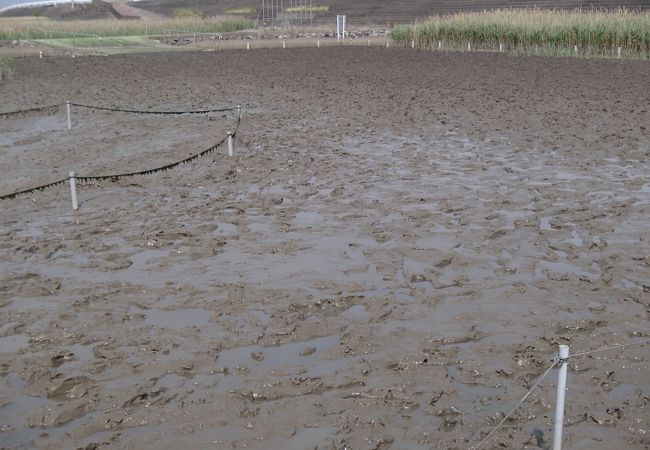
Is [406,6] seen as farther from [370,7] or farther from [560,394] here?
[560,394]

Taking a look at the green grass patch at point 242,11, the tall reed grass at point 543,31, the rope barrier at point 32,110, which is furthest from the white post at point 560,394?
the green grass patch at point 242,11

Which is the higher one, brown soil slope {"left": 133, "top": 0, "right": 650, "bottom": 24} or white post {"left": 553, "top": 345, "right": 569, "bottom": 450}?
brown soil slope {"left": 133, "top": 0, "right": 650, "bottom": 24}

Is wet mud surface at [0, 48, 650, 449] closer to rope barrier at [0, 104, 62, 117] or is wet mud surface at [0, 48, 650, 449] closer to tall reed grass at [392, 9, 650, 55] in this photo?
rope barrier at [0, 104, 62, 117]

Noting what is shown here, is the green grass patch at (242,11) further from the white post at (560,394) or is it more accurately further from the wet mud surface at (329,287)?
the white post at (560,394)

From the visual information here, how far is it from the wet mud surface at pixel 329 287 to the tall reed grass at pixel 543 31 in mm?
12293

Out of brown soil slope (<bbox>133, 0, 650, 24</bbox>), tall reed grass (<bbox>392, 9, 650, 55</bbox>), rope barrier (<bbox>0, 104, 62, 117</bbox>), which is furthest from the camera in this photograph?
brown soil slope (<bbox>133, 0, 650, 24</bbox>)

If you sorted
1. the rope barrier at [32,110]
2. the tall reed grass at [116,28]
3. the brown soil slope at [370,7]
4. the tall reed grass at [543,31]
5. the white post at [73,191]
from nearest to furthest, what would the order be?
the white post at [73,191], the rope barrier at [32,110], the tall reed grass at [543,31], the tall reed grass at [116,28], the brown soil slope at [370,7]

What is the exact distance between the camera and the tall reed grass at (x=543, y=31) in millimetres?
24781

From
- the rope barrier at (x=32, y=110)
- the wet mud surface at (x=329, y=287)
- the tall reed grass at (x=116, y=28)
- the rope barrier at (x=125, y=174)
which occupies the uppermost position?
the tall reed grass at (x=116, y=28)

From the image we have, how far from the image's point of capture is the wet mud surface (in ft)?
14.7

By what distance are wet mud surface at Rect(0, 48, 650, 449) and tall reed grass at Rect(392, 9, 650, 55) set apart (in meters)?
12.3

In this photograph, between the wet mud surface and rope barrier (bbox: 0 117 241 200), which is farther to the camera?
rope barrier (bbox: 0 117 241 200)

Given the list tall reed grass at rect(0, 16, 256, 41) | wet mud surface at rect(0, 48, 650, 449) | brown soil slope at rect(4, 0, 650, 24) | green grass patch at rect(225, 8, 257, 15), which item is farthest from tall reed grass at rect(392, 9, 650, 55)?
green grass patch at rect(225, 8, 257, 15)

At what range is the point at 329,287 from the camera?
21.2 feet
